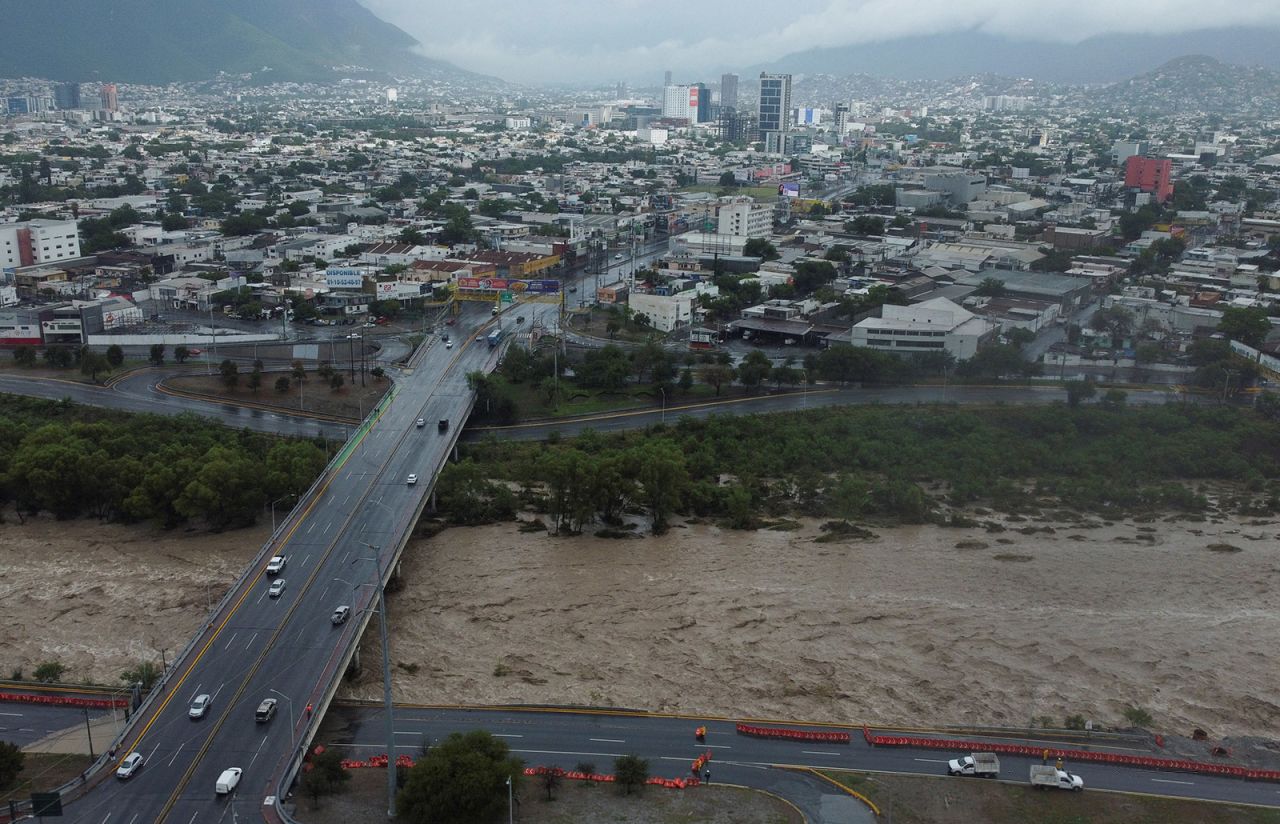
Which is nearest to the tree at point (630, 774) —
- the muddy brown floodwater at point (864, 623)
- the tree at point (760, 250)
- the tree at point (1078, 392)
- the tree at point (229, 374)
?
the muddy brown floodwater at point (864, 623)

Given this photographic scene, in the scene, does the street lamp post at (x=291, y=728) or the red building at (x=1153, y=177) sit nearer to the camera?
the street lamp post at (x=291, y=728)

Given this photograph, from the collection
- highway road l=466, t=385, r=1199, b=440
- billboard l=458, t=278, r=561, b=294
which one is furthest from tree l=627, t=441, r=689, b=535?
billboard l=458, t=278, r=561, b=294

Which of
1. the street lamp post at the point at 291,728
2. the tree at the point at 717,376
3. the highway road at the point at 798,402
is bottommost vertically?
the street lamp post at the point at 291,728

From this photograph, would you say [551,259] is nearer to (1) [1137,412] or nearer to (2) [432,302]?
(2) [432,302]

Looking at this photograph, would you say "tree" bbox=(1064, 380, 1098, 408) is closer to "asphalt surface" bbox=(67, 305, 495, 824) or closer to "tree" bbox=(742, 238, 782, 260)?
"asphalt surface" bbox=(67, 305, 495, 824)

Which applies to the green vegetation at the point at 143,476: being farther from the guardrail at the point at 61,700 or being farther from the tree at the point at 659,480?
the tree at the point at 659,480

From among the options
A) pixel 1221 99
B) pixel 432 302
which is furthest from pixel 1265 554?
pixel 1221 99
